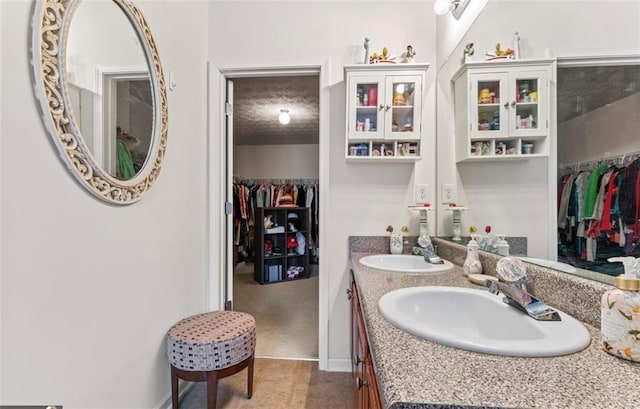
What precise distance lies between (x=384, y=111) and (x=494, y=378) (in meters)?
1.49

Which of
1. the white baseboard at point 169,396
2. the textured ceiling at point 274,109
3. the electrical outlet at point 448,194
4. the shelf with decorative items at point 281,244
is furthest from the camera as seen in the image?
the shelf with decorative items at point 281,244

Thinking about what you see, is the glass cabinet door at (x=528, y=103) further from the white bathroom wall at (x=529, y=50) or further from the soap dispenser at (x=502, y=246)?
the soap dispenser at (x=502, y=246)

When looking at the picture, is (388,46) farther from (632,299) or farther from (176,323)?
(176,323)

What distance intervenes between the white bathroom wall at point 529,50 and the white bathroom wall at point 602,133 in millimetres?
72

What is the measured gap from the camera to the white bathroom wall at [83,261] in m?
0.74

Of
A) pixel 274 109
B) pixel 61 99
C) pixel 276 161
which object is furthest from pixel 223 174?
pixel 276 161

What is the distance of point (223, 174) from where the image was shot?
76.6 inches

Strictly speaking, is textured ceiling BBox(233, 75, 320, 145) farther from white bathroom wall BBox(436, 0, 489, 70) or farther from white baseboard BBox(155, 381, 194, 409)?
white baseboard BBox(155, 381, 194, 409)

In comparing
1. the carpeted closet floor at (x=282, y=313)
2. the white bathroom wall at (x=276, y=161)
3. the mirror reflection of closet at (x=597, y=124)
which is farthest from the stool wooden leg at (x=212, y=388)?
the white bathroom wall at (x=276, y=161)

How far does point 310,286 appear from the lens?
3969 millimetres

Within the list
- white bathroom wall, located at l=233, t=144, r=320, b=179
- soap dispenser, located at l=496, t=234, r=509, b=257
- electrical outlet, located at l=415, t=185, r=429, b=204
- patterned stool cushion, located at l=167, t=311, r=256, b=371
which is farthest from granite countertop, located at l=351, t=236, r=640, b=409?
white bathroom wall, located at l=233, t=144, r=320, b=179

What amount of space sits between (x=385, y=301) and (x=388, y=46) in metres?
1.71

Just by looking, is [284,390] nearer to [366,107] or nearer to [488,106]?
[366,107]

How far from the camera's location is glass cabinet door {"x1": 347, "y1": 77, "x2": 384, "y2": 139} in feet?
5.49
